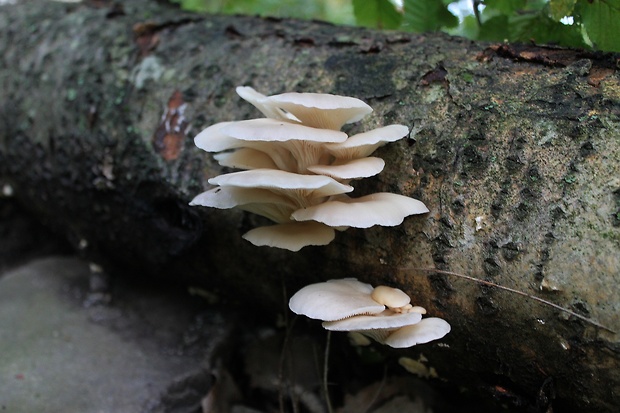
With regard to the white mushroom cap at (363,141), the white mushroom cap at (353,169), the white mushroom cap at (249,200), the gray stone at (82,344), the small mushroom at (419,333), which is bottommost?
the gray stone at (82,344)

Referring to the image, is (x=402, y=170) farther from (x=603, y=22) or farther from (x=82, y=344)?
(x=82, y=344)

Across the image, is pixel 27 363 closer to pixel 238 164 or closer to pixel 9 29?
pixel 238 164

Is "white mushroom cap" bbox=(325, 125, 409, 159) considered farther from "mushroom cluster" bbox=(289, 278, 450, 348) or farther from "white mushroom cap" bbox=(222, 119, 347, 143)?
"mushroom cluster" bbox=(289, 278, 450, 348)

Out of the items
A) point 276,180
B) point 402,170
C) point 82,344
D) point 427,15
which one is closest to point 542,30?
point 427,15

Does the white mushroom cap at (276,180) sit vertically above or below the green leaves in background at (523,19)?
below

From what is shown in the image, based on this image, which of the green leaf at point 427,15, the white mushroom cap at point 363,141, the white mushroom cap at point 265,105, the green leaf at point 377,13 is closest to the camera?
the white mushroom cap at point 363,141

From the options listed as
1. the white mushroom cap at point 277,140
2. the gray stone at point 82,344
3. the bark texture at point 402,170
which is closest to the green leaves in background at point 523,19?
the bark texture at point 402,170

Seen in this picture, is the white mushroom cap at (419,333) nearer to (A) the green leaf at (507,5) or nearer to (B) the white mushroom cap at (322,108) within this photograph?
(B) the white mushroom cap at (322,108)

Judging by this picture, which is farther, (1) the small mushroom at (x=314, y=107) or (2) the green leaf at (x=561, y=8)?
(2) the green leaf at (x=561, y=8)
